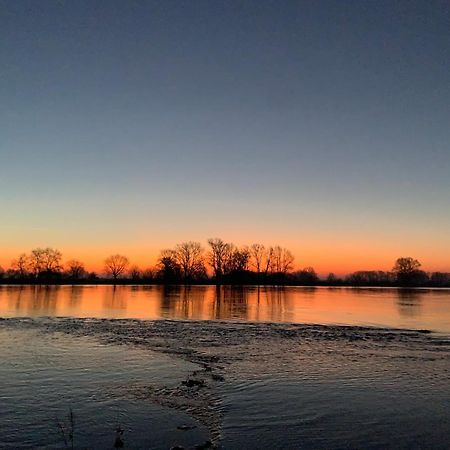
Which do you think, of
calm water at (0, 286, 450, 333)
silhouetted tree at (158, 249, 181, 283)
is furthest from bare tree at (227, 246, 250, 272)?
calm water at (0, 286, 450, 333)

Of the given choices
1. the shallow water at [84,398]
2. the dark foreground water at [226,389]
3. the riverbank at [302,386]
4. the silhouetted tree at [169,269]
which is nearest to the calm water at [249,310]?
the riverbank at [302,386]

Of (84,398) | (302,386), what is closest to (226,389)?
(302,386)

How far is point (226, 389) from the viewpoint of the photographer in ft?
38.8

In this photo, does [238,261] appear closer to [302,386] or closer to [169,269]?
[169,269]

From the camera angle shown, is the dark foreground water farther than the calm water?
No

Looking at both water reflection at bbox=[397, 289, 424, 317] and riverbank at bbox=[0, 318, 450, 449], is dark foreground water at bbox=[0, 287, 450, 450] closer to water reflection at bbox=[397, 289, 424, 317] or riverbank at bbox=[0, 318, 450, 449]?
riverbank at bbox=[0, 318, 450, 449]

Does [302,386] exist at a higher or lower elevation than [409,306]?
lower

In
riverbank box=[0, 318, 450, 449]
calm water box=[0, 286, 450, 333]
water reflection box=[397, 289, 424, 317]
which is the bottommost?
riverbank box=[0, 318, 450, 449]

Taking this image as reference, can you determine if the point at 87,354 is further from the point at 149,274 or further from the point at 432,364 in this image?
the point at 149,274

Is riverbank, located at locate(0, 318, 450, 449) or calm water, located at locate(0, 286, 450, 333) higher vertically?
calm water, located at locate(0, 286, 450, 333)

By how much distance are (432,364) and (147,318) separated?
64.9 ft

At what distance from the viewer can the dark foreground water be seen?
837 cm

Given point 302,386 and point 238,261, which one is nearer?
point 302,386

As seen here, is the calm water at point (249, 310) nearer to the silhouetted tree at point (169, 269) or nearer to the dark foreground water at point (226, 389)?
the dark foreground water at point (226, 389)
